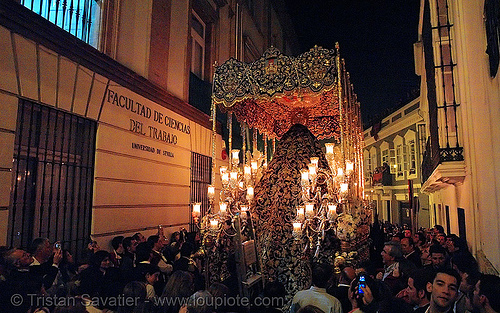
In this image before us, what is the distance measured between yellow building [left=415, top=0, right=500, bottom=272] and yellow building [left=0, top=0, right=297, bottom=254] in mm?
6103

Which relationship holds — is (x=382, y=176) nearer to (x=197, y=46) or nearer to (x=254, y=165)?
(x=197, y=46)

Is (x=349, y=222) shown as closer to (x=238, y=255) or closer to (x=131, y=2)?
(x=238, y=255)

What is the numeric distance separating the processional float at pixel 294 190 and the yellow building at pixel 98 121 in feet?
6.44

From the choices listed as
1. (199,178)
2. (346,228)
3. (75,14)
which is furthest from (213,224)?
(199,178)

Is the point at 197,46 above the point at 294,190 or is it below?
above

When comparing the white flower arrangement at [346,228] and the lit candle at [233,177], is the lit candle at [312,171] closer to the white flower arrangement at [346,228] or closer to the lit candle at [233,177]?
the white flower arrangement at [346,228]

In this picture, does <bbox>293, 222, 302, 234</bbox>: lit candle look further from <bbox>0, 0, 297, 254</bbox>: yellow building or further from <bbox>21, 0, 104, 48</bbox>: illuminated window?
<bbox>21, 0, 104, 48</bbox>: illuminated window

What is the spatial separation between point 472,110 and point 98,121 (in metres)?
6.92

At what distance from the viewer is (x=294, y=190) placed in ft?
22.5

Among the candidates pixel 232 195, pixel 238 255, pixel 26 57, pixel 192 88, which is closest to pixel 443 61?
pixel 232 195

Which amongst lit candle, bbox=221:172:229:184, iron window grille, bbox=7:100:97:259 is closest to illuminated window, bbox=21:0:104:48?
iron window grille, bbox=7:100:97:259

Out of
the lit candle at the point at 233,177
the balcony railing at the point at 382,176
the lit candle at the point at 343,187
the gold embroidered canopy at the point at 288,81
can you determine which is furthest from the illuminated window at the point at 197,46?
the balcony railing at the point at 382,176

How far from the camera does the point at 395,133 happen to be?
2423cm

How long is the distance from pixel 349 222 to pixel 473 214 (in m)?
2.78
